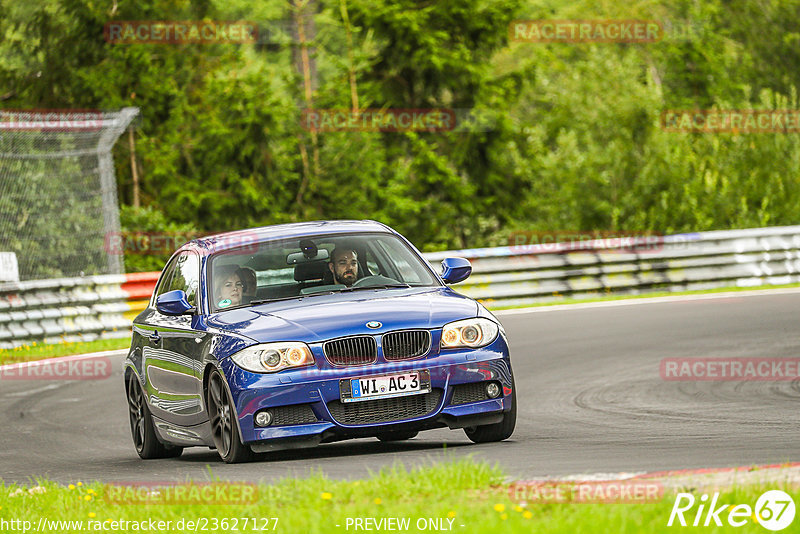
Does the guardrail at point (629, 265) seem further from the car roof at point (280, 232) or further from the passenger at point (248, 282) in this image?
the passenger at point (248, 282)

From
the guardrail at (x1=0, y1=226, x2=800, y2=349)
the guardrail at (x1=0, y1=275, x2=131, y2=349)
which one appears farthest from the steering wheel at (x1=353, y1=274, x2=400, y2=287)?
the guardrail at (x1=0, y1=226, x2=800, y2=349)

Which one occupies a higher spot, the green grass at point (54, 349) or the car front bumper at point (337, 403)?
the car front bumper at point (337, 403)

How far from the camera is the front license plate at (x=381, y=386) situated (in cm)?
852

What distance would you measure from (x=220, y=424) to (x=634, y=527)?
164 inches

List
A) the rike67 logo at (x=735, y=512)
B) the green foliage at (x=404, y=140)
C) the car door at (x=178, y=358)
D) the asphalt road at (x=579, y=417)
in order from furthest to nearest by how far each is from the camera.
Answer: the green foliage at (x=404, y=140) < the car door at (x=178, y=358) < the asphalt road at (x=579, y=417) < the rike67 logo at (x=735, y=512)

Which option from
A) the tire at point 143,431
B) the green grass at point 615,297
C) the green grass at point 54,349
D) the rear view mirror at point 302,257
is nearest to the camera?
the rear view mirror at point 302,257

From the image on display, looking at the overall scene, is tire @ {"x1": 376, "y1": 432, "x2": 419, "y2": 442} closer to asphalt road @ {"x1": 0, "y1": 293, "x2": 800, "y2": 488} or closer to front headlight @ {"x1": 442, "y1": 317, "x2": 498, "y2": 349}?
asphalt road @ {"x1": 0, "y1": 293, "x2": 800, "y2": 488}

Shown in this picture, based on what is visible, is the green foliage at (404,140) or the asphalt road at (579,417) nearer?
the asphalt road at (579,417)

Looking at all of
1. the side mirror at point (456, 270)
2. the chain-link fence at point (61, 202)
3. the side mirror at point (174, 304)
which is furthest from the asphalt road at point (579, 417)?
the chain-link fence at point (61, 202)

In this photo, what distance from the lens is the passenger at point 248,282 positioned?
958 centimetres

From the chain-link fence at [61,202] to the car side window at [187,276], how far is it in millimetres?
10305

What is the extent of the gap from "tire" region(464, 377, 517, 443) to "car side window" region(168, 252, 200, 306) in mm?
2114

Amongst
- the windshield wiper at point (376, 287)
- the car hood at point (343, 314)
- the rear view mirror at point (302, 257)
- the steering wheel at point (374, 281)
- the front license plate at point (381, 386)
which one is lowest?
the front license plate at point (381, 386)

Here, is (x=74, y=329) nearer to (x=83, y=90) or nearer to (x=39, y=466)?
(x=39, y=466)
